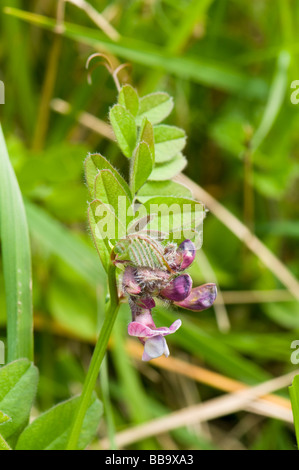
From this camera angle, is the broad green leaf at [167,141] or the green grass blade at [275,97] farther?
the green grass blade at [275,97]

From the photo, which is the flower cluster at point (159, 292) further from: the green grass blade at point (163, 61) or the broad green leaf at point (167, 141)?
the green grass blade at point (163, 61)

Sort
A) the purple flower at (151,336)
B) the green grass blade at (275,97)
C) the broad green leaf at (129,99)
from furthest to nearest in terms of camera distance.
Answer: the green grass blade at (275,97) → the broad green leaf at (129,99) → the purple flower at (151,336)

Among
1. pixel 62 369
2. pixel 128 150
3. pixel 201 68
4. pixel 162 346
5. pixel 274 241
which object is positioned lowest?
pixel 62 369

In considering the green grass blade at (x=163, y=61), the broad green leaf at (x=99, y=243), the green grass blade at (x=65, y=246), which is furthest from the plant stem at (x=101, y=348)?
the green grass blade at (x=163, y=61)

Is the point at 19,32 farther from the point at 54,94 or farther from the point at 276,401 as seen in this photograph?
the point at 276,401

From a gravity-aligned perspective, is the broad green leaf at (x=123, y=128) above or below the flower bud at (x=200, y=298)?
above

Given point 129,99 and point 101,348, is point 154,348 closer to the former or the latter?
point 101,348

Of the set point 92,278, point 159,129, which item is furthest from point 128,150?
point 92,278
